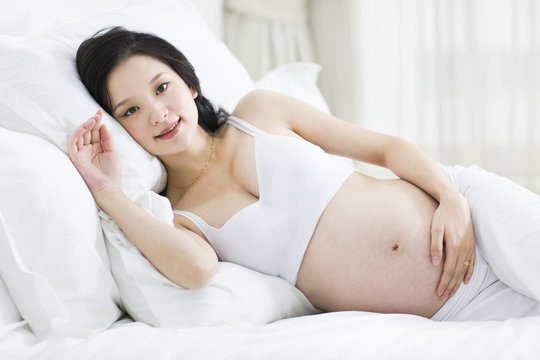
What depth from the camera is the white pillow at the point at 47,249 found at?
0.88 m

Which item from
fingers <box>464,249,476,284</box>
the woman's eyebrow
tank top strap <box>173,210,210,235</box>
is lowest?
fingers <box>464,249,476,284</box>

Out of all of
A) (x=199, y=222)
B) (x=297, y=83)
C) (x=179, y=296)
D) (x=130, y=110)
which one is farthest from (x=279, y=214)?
(x=297, y=83)

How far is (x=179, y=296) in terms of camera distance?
1013 millimetres

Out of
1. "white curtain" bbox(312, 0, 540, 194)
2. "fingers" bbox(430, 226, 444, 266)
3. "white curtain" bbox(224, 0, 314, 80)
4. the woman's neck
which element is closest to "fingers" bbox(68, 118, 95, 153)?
the woman's neck

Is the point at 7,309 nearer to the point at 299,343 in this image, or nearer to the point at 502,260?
the point at 299,343

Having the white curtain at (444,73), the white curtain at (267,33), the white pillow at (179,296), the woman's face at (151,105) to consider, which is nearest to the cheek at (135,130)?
the woman's face at (151,105)

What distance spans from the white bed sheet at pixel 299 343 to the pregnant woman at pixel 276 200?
162 mm

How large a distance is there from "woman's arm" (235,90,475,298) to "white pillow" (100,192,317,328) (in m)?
0.36

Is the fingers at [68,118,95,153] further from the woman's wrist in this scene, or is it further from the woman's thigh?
the woman's thigh

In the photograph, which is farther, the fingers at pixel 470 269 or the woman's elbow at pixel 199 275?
the fingers at pixel 470 269

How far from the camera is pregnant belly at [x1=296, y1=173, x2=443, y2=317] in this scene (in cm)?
111

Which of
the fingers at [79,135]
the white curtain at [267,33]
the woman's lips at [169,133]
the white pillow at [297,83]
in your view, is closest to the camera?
the fingers at [79,135]

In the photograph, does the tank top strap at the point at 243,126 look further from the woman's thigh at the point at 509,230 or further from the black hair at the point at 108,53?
the woman's thigh at the point at 509,230

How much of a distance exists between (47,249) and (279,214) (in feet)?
1.58
